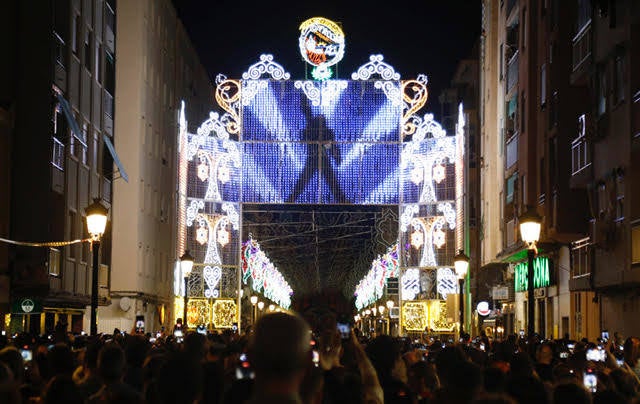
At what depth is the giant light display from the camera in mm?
54812

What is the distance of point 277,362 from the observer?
15.8 feet

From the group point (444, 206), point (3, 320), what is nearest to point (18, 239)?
point (3, 320)

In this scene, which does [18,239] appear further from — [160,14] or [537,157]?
[160,14]

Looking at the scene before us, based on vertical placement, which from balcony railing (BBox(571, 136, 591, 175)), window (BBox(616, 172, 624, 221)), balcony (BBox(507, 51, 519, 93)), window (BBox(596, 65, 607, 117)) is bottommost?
window (BBox(616, 172, 624, 221))

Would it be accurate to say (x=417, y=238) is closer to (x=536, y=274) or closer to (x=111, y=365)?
(x=536, y=274)

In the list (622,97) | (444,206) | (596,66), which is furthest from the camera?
(444,206)

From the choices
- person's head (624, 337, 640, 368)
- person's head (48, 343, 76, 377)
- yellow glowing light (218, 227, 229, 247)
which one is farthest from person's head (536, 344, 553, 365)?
yellow glowing light (218, 227, 229, 247)

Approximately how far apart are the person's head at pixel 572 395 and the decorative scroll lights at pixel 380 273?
47857mm

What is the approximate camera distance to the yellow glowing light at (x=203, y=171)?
5472 centimetres

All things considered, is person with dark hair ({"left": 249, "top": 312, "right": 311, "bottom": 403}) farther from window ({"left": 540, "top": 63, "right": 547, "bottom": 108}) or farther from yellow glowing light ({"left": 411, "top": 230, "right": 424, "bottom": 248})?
yellow glowing light ({"left": 411, "top": 230, "right": 424, "bottom": 248})

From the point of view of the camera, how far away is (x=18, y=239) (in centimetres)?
3503

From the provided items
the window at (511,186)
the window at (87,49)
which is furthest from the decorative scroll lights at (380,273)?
the window at (87,49)

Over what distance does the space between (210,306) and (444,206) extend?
35.9ft

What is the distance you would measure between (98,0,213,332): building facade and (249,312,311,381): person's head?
45300 millimetres
